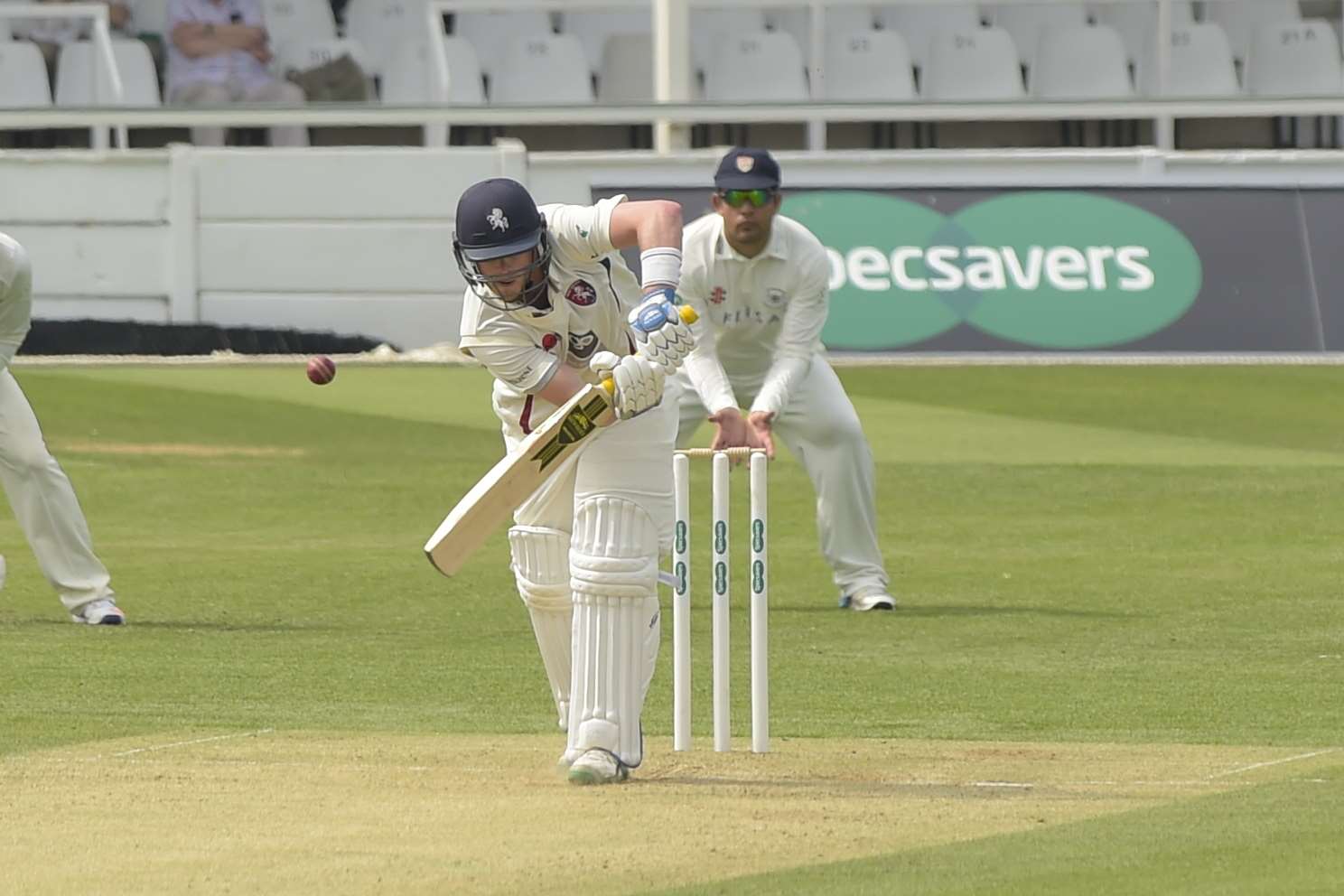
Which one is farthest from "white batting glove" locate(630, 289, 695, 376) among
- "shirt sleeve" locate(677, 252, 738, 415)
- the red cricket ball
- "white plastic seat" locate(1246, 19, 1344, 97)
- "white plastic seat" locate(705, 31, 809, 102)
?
"white plastic seat" locate(1246, 19, 1344, 97)

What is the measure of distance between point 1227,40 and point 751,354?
15.2m

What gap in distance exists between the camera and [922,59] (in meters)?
24.6

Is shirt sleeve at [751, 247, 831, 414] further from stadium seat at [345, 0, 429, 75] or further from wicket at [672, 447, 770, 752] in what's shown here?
stadium seat at [345, 0, 429, 75]

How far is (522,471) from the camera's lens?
6695 mm

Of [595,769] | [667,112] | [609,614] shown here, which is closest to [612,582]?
[609,614]

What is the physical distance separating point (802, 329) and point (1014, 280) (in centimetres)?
881

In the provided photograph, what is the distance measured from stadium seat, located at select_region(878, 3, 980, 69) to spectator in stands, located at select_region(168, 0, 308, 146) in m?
5.91

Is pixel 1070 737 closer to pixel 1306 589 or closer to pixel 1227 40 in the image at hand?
pixel 1306 589

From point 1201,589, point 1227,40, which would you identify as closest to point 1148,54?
point 1227,40

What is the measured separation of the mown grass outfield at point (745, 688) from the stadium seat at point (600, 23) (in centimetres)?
883

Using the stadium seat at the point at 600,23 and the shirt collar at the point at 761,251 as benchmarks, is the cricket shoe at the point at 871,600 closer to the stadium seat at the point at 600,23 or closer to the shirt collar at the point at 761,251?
the shirt collar at the point at 761,251

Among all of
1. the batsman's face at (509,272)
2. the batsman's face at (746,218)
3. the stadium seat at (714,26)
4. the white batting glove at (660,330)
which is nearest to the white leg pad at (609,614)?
the white batting glove at (660,330)

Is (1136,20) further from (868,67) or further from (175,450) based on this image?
(175,450)

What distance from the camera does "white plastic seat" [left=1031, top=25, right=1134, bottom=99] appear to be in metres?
23.9
